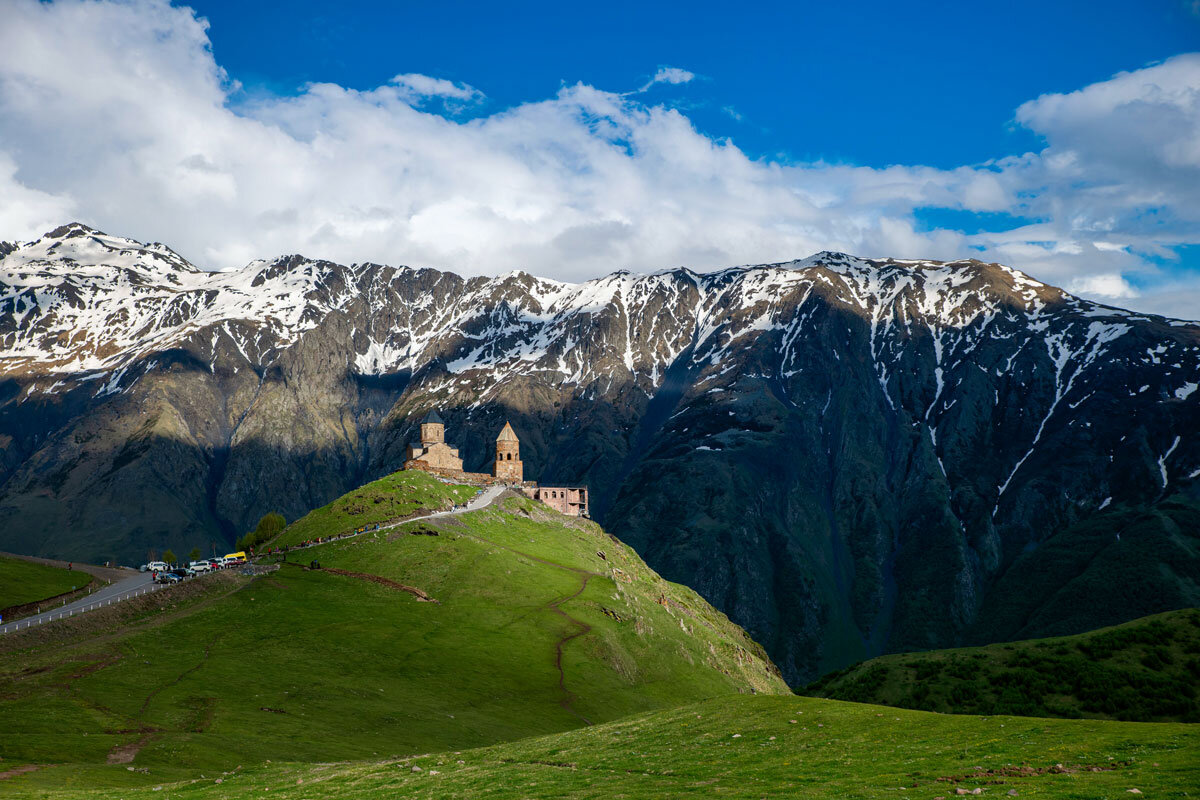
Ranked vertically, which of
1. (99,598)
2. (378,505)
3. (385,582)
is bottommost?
(99,598)

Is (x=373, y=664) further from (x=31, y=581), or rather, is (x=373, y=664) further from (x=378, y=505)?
(x=378, y=505)

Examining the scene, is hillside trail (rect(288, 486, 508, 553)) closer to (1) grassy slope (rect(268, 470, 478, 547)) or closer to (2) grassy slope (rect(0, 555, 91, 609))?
(1) grassy slope (rect(268, 470, 478, 547))

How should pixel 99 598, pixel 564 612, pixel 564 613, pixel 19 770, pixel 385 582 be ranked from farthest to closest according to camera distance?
pixel 564 612 < pixel 564 613 < pixel 385 582 < pixel 99 598 < pixel 19 770

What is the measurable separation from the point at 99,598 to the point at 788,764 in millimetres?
87365

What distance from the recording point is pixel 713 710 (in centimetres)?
6128

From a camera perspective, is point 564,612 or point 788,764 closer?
point 788,764

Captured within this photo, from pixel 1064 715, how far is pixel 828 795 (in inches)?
1843

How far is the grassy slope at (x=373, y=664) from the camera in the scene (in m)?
64.1

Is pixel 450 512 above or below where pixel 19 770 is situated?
above

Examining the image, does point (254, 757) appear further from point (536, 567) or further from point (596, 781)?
point (536, 567)

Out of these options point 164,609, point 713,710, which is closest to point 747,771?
point 713,710

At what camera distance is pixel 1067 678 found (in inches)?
3081

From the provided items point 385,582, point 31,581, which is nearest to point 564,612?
point 385,582

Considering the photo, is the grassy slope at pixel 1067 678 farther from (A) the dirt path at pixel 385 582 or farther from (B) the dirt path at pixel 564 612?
(A) the dirt path at pixel 385 582
